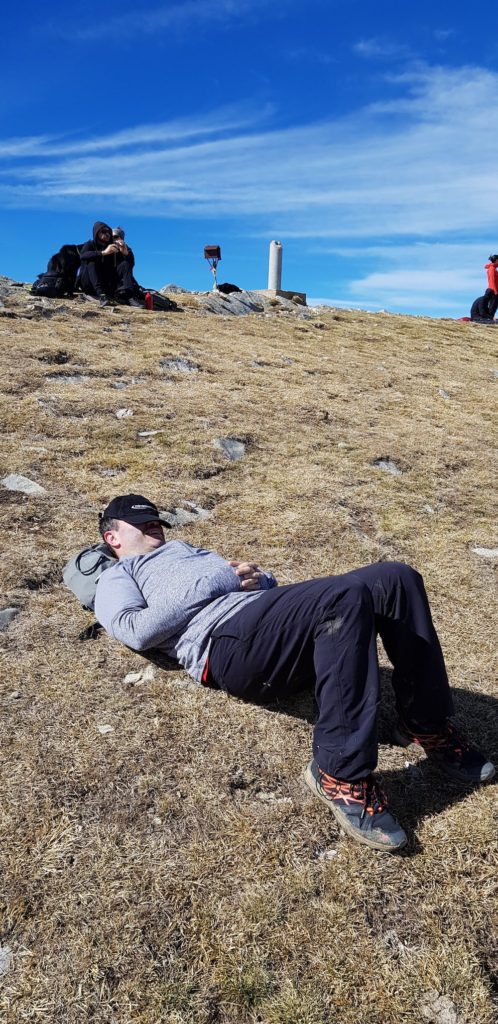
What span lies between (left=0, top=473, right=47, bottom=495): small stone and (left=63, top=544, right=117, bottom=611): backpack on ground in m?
2.55

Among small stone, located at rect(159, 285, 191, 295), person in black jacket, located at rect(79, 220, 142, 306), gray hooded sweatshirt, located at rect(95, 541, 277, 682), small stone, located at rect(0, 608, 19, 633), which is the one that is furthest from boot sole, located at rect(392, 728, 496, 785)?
small stone, located at rect(159, 285, 191, 295)

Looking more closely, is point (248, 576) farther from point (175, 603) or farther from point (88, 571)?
point (88, 571)

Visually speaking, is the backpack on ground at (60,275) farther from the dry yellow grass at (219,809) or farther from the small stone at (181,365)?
the dry yellow grass at (219,809)

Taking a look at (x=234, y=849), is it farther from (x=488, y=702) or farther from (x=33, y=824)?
(x=488, y=702)

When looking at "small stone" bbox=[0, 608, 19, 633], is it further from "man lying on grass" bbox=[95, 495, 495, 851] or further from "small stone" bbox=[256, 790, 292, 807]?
"small stone" bbox=[256, 790, 292, 807]

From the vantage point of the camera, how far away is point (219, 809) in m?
3.83

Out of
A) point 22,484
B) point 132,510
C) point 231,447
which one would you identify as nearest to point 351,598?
point 132,510

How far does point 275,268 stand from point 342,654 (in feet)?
129

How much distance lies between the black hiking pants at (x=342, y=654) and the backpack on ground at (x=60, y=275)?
18.7 meters

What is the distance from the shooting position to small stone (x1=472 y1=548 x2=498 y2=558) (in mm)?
7992

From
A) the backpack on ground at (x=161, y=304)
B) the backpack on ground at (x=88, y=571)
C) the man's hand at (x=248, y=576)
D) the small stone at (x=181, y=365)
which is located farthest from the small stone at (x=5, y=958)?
the backpack on ground at (x=161, y=304)

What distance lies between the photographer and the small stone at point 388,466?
34.3ft

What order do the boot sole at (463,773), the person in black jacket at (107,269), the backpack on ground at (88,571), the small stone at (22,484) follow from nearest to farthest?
the boot sole at (463,773) → the backpack on ground at (88,571) → the small stone at (22,484) → the person in black jacket at (107,269)

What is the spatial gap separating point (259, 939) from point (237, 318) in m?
22.4
